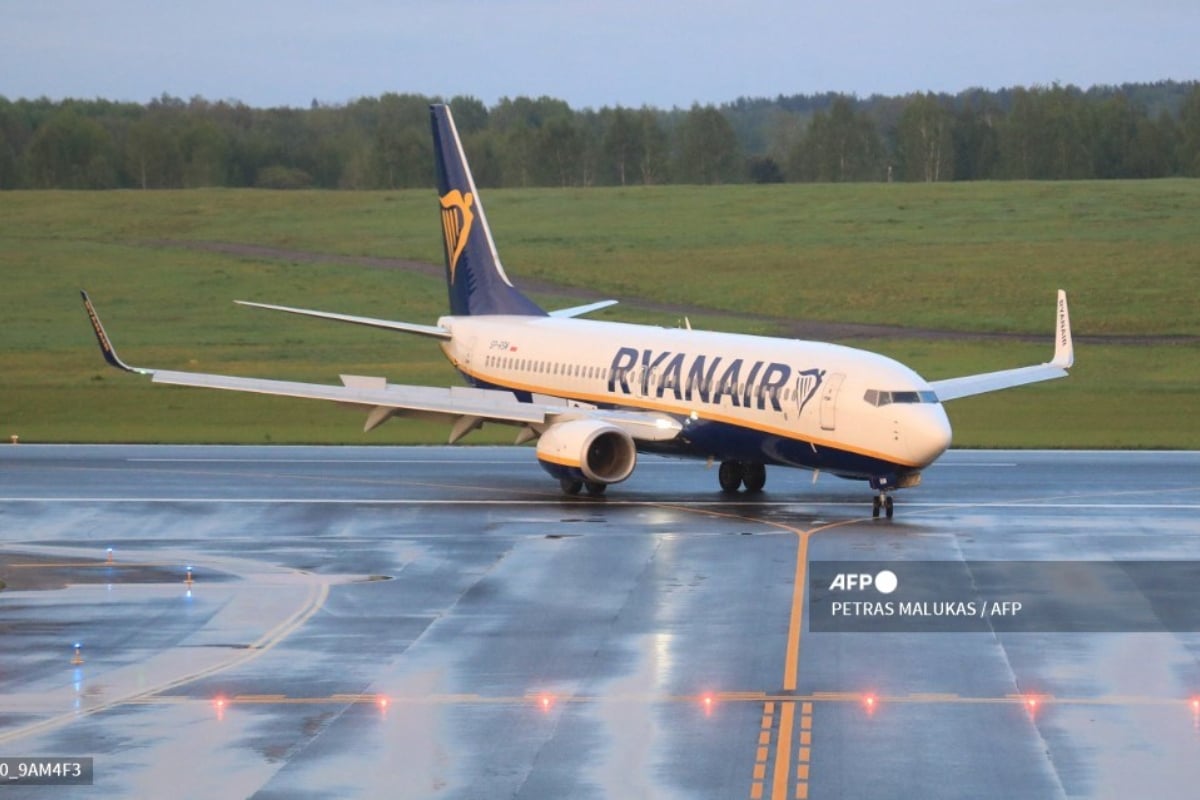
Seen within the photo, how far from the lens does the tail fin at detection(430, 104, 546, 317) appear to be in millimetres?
58750

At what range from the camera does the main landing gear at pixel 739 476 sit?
50.2 meters

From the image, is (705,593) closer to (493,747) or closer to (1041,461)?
(493,747)

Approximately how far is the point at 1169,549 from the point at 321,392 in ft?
69.8

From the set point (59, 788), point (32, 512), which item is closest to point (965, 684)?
point (59, 788)

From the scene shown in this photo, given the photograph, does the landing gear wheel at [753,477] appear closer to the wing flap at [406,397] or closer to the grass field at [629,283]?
the wing flap at [406,397]

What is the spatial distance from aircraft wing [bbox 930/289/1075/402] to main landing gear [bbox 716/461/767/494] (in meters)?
4.98

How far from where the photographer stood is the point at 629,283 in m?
125

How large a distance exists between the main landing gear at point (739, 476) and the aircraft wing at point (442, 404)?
2531 mm

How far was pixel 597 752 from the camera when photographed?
76.2ft

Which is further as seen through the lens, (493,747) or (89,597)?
(89,597)

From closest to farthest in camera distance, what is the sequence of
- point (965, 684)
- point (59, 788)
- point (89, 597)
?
1. point (59, 788)
2. point (965, 684)
3. point (89, 597)

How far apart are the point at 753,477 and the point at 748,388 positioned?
4.37m

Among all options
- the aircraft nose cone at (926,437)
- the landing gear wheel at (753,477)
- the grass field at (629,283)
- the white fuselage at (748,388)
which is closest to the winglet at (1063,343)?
the white fuselage at (748,388)

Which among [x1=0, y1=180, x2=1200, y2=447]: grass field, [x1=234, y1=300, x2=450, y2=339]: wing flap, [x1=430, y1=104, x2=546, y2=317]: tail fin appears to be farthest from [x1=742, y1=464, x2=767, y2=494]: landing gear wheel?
[x1=0, y1=180, x2=1200, y2=447]: grass field
